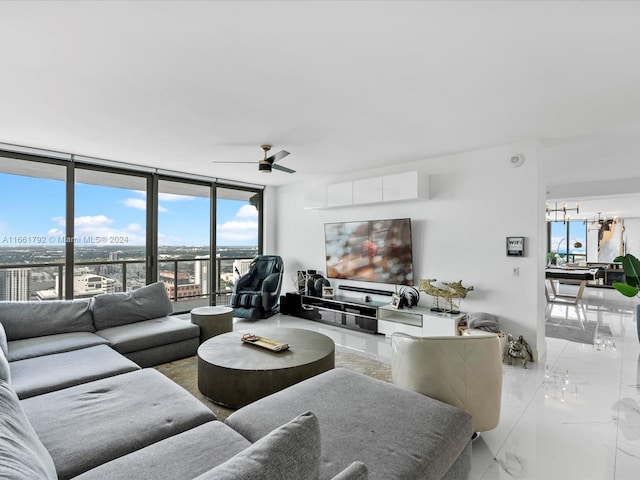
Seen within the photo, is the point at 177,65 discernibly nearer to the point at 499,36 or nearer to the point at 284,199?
the point at 499,36

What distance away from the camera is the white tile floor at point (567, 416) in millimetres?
1977

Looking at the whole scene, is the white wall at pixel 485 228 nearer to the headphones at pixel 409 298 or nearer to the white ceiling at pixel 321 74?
the headphones at pixel 409 298

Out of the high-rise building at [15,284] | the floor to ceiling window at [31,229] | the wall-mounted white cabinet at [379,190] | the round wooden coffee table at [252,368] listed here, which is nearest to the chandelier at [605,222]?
the wall-mounted white cabinet at [379,190]

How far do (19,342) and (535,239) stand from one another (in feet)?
16.9

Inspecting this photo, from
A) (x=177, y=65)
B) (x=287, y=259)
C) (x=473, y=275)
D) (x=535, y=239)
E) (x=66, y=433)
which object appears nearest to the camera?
(x=66, y=433)

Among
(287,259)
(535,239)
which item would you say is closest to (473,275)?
(535,239)

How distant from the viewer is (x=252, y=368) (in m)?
2.49

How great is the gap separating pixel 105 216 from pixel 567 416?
5.95 metres

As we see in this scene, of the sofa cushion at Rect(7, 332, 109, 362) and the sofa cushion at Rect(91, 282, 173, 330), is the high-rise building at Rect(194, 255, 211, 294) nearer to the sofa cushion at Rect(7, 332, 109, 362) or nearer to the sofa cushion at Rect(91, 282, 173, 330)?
the sofa cushion at Rect(91, 282, 173, 330)

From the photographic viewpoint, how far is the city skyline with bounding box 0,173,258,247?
436 centimetres

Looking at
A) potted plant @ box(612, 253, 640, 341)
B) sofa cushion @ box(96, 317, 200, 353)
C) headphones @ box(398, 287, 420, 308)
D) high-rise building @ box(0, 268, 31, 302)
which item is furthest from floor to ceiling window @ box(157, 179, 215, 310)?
potted plant @ box(612, 253, 640, 341)

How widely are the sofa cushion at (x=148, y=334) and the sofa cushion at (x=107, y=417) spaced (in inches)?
41.1

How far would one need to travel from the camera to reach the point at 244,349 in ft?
9.48

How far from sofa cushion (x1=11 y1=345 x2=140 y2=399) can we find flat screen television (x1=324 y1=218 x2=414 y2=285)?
3510mm
